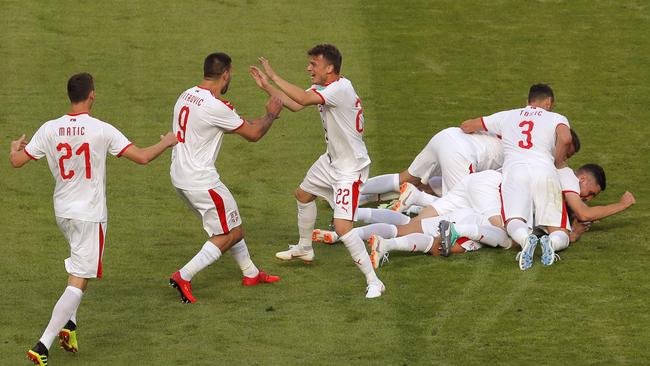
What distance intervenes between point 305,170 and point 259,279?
3739mm

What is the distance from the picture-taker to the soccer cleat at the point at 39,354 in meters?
11.6

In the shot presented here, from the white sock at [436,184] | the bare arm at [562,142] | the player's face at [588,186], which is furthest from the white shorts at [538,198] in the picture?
the white sock at [436,184]

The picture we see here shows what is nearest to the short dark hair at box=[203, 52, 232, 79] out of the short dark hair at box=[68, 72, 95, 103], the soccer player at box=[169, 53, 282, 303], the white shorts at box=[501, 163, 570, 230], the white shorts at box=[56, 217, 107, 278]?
the soccer player at box=[169, 53, 282, 303]

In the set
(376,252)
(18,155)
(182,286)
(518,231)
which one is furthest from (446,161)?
(18,155)

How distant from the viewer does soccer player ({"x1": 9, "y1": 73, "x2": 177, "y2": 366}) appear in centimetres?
1196

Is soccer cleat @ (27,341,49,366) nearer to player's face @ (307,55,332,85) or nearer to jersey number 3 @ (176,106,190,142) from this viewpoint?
jersey number 3 @ (176,106,190,142)

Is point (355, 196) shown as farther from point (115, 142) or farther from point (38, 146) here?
point (38, 146)

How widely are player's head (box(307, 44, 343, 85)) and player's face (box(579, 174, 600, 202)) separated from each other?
3.19 m

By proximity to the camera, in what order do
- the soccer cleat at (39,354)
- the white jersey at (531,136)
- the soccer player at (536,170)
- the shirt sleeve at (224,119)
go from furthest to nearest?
the white jersey at (531,136) → the soccer player at (536,170) → the shirt sleeve at (224,119) → the soccer cleat at (39,354)

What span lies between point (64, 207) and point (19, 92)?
7961 mm

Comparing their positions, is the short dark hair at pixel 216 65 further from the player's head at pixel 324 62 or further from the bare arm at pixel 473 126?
the bare arm at pixel 473 126

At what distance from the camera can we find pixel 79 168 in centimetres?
1204

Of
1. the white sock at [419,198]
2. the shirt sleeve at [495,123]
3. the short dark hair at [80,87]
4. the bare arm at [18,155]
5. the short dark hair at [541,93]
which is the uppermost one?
the short dark hair at [80,87]

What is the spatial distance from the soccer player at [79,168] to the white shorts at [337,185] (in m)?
2.21
